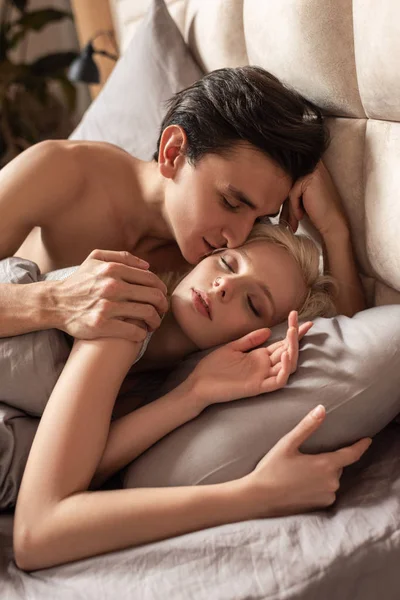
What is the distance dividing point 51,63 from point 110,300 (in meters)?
2.92

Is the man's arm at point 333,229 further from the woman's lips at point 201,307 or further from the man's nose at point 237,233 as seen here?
the woman's lips at point 201,307

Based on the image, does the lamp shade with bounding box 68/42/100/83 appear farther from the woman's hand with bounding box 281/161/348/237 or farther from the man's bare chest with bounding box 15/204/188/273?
the woman's hand with bounding box 281/161/348/237

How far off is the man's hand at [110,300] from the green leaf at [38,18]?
281cm

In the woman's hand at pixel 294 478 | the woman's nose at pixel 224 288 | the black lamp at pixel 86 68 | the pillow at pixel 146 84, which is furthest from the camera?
the black lamp at pixel 86 68

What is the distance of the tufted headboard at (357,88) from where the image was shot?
3.70 ft

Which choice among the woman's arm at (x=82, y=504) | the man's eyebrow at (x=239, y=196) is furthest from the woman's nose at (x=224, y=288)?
the woman's arm at (x=82, y=504)

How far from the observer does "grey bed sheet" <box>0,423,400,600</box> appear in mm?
846

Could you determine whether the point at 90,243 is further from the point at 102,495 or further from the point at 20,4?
the point at 20,4

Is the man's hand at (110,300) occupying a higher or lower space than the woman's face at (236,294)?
higher

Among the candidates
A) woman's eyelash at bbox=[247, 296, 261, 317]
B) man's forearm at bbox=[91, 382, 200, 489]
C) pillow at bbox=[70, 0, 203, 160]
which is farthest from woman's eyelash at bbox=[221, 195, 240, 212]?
pillow at bbox=[70, 0, 203, 160]

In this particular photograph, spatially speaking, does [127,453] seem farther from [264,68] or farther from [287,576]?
[264,68]

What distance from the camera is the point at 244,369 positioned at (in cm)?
108

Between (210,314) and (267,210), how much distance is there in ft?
0.95

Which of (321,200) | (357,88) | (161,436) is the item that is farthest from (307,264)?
(161,436)
